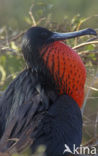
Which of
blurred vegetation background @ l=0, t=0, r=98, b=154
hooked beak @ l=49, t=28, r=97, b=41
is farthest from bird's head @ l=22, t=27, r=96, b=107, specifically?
blurred vegetation background @ l=0, t=0, r=98, b=154

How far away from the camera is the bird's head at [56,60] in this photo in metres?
2.88

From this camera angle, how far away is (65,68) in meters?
2.93

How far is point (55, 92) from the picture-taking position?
9.63 feet

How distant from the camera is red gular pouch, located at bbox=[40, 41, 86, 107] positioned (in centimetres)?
291

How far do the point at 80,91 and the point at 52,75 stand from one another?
237 mm

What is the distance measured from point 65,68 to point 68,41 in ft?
2.50

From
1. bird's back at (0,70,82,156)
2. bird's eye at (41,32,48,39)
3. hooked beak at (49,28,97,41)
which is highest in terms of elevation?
bird's eye at (41,32,48,39)

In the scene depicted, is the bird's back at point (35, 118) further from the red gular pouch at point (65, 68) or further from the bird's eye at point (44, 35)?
the bird's eye at point (44, 35)

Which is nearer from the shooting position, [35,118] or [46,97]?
→ [35,118]

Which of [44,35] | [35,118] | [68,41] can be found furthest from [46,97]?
[68,41]

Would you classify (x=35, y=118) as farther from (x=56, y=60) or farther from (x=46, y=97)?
(x=56, y=60)

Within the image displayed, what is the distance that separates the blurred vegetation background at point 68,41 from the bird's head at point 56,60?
0.70 ft

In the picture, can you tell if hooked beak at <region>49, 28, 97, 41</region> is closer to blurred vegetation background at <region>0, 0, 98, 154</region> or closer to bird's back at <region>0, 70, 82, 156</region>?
blurred vegetation background at <region>0, 0, 98, 154</region>

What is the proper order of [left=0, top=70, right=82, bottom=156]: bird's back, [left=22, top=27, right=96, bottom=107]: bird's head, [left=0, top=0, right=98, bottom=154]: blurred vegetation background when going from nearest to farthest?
[left=0, top=70, right=82, bottom=156]: bird's back, [left=22, top=27, right=96, bottom=107]: bird's head, [left=0, top=0, right=98, bottom=154]: blurred vegetation background
